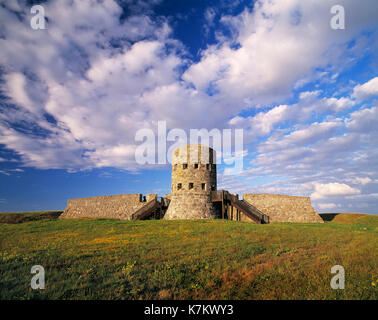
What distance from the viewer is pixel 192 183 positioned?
2880cm

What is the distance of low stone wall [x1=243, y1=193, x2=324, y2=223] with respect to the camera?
28.4 m

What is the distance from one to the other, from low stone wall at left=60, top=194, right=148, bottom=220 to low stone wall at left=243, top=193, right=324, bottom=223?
53.9 ft

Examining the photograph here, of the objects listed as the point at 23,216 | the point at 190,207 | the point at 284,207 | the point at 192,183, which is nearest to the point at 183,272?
the point at 190,207

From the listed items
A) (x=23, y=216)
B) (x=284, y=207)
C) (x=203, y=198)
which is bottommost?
(x=23, y=216)

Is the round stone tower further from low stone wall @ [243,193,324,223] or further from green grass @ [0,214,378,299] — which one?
green grass @ [0,214,378,299]

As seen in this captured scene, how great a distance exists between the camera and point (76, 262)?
7441 millimetres

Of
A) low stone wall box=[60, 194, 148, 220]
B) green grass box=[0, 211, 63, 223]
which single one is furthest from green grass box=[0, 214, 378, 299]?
green grass box=[0, 211, 63, 223]

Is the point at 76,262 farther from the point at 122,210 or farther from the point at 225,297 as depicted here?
the point at 122,210

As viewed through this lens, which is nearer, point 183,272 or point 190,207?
point 183,272

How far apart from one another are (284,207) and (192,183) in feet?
Answer: 45.1

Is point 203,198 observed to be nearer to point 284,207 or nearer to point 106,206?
point 284,207

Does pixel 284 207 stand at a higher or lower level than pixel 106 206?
higher

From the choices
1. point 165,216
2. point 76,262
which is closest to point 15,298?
point 76,262
